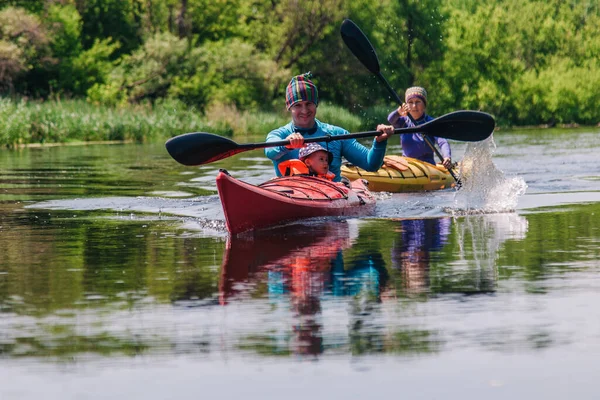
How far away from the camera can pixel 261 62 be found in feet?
168

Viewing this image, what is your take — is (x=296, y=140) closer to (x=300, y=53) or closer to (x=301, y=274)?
(x=301, y=274)

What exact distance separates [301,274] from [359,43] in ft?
28.7

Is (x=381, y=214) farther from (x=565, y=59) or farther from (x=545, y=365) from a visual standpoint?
(x=565, y=59)

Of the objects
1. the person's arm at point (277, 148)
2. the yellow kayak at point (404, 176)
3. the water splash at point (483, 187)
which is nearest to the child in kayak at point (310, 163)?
the person's arm at point (277, 148)

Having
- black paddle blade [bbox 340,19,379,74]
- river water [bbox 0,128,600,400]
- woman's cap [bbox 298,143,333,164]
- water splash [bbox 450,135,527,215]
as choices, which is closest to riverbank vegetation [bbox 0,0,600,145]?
black paddle blade [bbox 340,19,379,74]

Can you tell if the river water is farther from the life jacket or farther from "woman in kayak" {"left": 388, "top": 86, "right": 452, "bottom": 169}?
"woman in kayak" {"left": 388, "top": 86, "right": 452, "bottom": 169}

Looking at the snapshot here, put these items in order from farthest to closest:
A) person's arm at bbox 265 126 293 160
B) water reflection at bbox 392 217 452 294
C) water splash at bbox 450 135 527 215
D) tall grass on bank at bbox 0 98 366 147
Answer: tall grass on bank at bbox 0 98 366 147, water splash at bbox 450 135 527 215, person's arm at bbox 265 126 293 160, water reflection at bbox 392 217 452 294

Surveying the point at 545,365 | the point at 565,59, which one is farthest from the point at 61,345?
the point at 565,59

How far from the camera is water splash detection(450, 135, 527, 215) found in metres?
13.7

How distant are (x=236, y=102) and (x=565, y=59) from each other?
22.1 meters

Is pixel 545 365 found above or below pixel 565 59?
below

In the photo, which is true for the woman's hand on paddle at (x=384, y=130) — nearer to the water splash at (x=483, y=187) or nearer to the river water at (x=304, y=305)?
the river water at (x=304, y=305)

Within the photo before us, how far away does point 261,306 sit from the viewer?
6.70 meters

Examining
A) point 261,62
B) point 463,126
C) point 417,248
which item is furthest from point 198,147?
point 261,62
